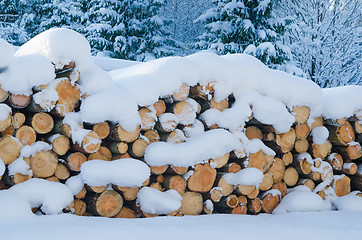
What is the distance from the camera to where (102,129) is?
2.24m

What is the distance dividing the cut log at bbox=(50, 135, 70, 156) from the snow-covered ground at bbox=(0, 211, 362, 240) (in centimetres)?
37

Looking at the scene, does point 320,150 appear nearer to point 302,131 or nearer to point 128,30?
point 302,131

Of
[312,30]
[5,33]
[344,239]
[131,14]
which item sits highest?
[344,239]

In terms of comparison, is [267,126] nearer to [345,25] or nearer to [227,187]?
[227,187]

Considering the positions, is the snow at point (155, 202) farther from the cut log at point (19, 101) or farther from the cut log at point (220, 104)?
the cut log at point (19, 101)

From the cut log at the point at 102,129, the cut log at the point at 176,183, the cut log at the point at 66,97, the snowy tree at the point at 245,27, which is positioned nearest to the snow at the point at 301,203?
the cut log at the point at 176,183

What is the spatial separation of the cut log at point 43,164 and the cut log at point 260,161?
132 centimetres

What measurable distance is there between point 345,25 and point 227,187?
7626 mm

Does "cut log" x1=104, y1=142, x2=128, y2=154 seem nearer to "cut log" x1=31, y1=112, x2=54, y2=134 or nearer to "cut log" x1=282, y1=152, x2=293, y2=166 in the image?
"cut log" x1=31, y1=112, x2=54, y2=134

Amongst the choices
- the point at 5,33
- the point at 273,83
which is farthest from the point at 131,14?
the point at 273,83

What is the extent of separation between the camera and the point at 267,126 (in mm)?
2770

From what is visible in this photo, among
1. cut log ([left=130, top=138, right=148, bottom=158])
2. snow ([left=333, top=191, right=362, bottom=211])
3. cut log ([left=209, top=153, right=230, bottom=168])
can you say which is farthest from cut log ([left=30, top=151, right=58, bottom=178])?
snow ([left=333, top=191, right=362, bottom=211])

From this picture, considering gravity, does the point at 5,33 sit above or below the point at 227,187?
below

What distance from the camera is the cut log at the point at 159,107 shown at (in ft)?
7.95
